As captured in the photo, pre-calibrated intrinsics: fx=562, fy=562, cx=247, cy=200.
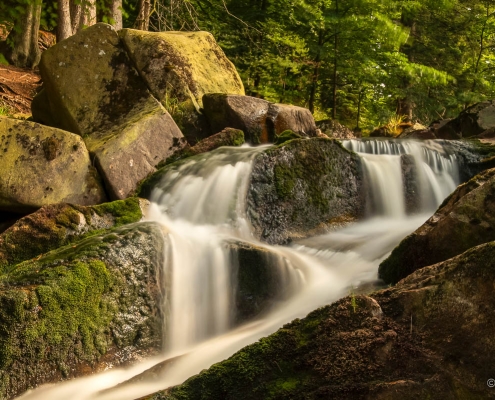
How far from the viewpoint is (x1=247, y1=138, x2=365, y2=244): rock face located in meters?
6.50

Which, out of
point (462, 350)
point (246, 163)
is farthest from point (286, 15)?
point (462, 350)

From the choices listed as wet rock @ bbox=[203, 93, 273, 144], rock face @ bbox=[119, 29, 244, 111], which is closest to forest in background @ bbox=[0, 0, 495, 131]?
rock face @ bbox=[119, 29, 244, 111]

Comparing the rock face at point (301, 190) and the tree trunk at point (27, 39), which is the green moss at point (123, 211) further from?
the tree trunk at point (27, 39)

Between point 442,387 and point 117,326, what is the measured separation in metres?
2.61

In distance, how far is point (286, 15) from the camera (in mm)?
14273

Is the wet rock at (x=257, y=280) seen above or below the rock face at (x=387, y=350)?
below

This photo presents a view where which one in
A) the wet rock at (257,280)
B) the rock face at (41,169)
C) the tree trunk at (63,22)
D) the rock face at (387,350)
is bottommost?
the wet rock at (257,280)

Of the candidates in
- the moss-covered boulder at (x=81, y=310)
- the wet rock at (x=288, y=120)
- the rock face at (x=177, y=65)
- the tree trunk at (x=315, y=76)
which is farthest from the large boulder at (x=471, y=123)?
the moss-covered boulder at (x=81, y=310)

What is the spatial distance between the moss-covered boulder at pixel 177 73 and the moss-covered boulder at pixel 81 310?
443 centimetres

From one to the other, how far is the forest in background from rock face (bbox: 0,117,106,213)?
205 inches

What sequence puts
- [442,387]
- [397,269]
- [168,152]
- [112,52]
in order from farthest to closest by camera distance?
[112,52] → [168,152] → [397,269] → [442,387]

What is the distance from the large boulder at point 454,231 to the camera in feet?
13.0

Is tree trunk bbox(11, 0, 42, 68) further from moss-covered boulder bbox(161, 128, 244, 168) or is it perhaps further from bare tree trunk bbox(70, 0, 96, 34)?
moss-covered boulder bbox(161, 128, 244, 168)

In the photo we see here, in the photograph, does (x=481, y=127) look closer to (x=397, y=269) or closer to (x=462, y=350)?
(x=397, y=269)
